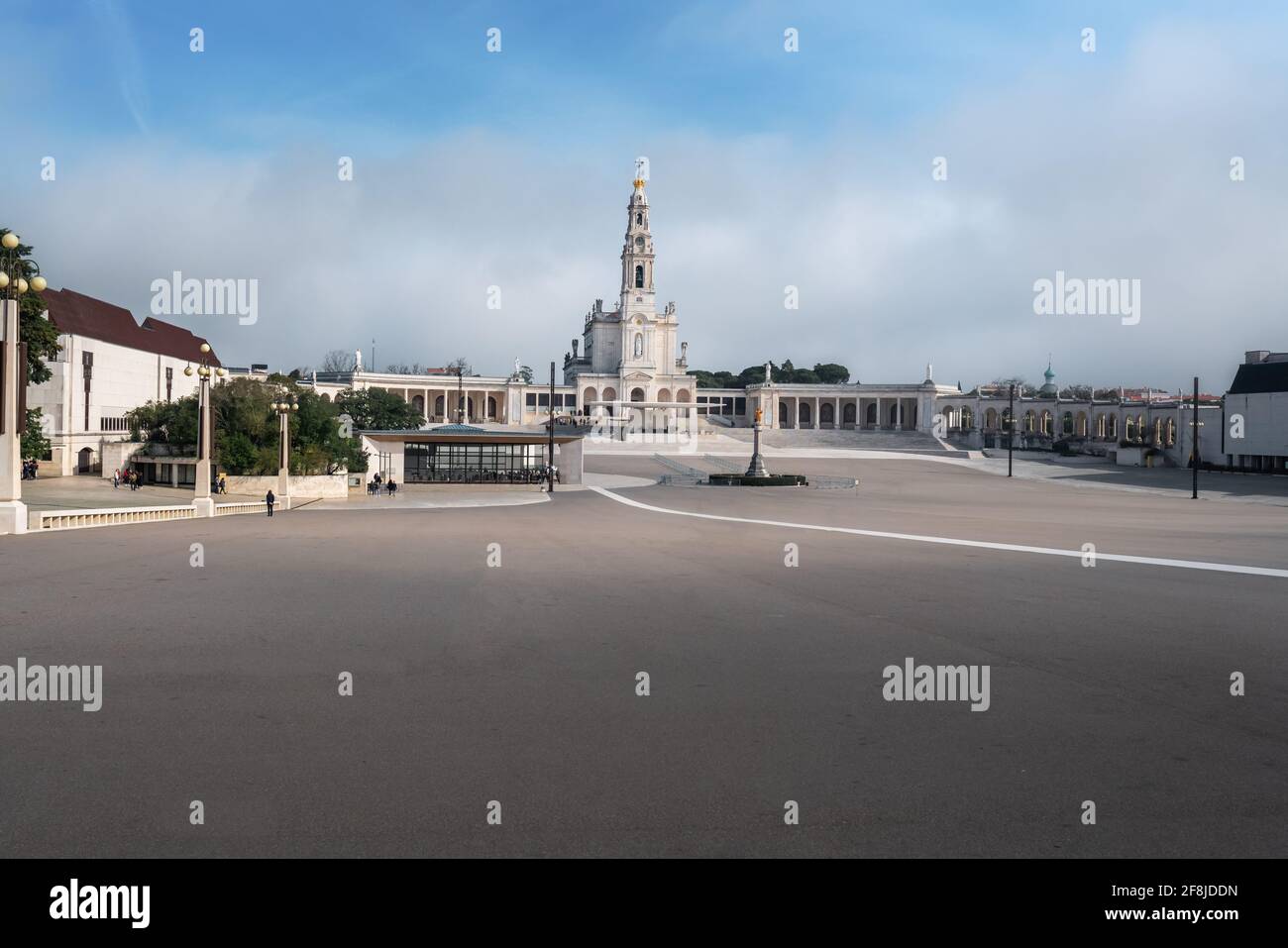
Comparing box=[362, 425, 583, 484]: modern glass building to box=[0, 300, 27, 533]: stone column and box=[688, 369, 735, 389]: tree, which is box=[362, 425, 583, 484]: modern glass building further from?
box=[688, 369, 735, 389]: tree

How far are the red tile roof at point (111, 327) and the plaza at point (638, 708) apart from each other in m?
39.2

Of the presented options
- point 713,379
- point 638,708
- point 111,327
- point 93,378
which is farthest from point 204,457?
point 713,379

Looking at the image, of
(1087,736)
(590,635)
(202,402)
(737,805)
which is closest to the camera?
(737,805)

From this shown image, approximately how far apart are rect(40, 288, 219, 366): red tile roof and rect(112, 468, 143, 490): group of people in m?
7.03

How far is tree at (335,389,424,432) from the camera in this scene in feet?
281

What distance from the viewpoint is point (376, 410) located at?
3403 inches

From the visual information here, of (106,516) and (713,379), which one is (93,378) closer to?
(106,516)

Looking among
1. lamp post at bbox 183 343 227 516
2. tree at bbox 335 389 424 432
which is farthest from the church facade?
lamp post at bbox 183 343 227 516

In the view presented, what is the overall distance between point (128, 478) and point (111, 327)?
87.4 feet

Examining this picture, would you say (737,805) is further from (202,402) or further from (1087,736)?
(202,402)
